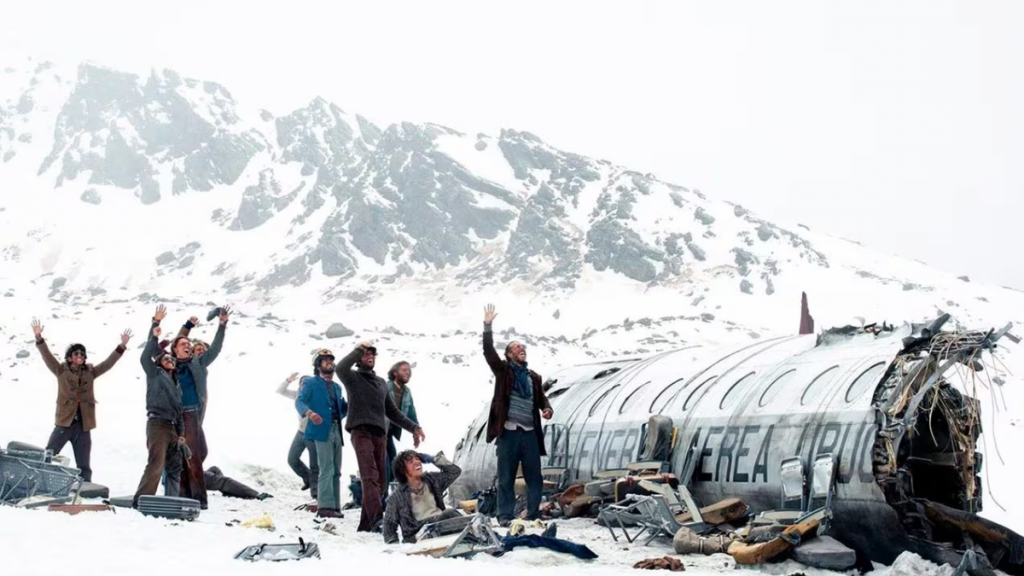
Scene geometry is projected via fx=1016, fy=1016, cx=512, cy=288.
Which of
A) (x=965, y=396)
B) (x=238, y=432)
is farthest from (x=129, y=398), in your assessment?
(x=965, y=396)

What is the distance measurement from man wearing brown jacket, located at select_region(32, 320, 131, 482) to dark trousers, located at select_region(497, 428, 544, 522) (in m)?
4.94

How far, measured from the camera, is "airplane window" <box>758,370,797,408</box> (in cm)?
1071

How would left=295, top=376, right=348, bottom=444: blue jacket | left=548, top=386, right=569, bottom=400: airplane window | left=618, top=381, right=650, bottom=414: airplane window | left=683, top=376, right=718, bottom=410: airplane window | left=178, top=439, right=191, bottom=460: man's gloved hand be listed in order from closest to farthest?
left=178, top=439, right=191, bottom=460: man's gloved hand
left=683, top=376, right=718, bottom=410: airplane window
left=295, top=376, right=348, bottom=444: blue jacket
left=618, top=381, right=650, bottom=414: airplane window
left=548, top=386, right=569, bottom=400: airplane window

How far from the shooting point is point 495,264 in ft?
314

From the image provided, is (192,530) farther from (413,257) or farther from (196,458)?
(413,257)

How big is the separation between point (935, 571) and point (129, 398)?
68.2 ft

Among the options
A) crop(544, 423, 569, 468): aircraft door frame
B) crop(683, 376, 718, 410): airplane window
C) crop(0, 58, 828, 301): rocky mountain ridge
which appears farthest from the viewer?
crop(0, 58, 828, 301): rocky mountain ridge

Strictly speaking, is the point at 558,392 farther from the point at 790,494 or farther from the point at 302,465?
the point at 790,494

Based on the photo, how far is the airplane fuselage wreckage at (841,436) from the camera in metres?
8.88

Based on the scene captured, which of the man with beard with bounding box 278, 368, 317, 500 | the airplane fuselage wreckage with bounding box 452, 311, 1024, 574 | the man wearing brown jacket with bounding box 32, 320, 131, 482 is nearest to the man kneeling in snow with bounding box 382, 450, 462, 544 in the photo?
the airplane fuselage wreckage with bounding box 452, 311, 1024, 574

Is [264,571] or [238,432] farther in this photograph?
[238,432]

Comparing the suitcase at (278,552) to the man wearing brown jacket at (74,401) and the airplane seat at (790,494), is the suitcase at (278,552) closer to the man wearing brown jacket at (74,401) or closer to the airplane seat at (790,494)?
the airplane seat at (790,494)

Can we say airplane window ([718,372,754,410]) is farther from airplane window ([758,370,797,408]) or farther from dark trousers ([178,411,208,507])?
dark trousers ([178,411,208,507])

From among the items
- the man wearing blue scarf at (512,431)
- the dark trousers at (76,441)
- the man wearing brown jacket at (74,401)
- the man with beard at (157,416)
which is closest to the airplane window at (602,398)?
the man wearing blue scarf at (512,431)
